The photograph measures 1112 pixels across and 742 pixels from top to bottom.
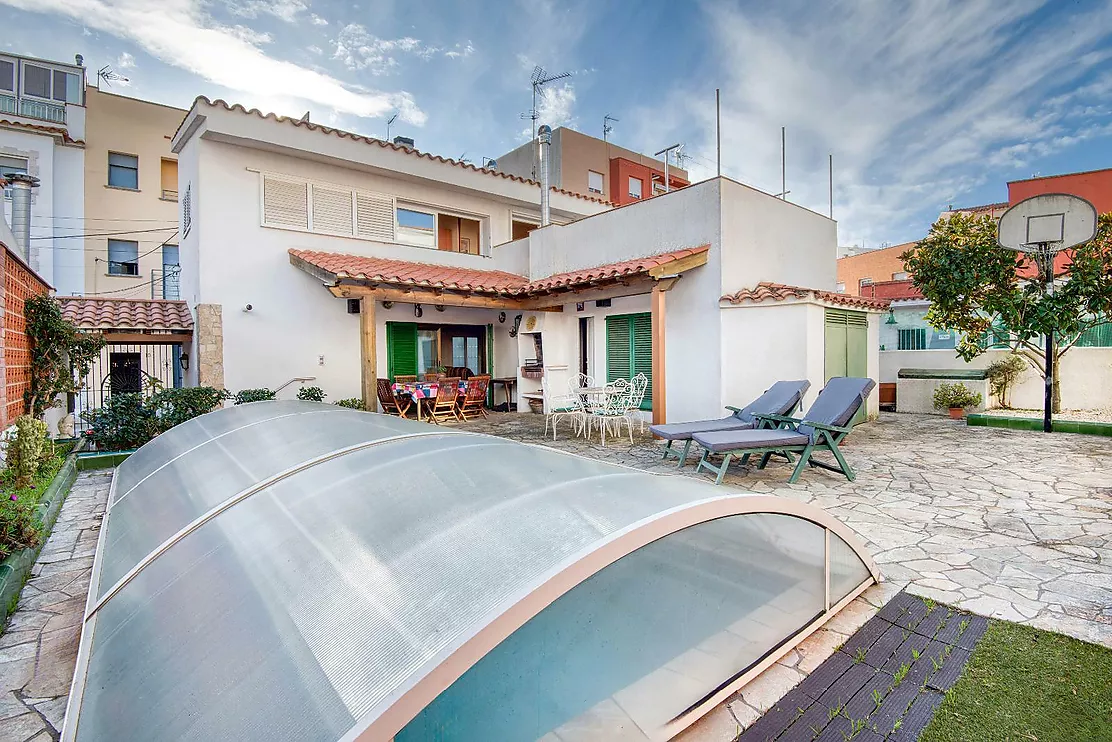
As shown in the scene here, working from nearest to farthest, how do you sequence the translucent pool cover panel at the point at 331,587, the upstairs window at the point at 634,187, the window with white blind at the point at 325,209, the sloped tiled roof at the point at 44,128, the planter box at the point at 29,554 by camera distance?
1. the translucent pool cover panel at the point at 331,587
2. the planter box at the point at 29,554
3. the window with white blind at the point at 325,209
4. the sloped tiled roof at the point at 44,128
5. the upstairs window at the point at 634,187

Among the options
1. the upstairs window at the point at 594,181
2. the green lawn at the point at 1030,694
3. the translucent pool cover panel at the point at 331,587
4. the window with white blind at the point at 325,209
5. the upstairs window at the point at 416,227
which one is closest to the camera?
the translucent pool cover panel at the point at 331,587

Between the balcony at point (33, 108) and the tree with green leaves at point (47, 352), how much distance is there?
14.0 metres

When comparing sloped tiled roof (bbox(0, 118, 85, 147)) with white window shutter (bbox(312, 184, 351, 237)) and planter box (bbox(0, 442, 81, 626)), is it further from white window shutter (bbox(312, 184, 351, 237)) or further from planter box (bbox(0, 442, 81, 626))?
planter box (bbox(0, 442, 81, 626))

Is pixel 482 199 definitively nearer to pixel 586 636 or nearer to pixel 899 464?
pixel 899 464

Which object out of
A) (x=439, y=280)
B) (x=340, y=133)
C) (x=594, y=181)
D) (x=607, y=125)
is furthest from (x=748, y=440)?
(x=594, y=181)

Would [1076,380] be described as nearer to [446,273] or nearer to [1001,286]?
[1001,286]

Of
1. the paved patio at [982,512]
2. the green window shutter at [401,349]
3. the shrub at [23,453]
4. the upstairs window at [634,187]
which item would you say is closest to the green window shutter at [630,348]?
the paved patio at [982,512]

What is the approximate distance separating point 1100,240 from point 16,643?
49.8ft

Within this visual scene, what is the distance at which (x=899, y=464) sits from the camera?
22.6ft

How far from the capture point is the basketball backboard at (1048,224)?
8.80m

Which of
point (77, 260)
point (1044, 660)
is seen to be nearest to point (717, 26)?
point (1044, 660)

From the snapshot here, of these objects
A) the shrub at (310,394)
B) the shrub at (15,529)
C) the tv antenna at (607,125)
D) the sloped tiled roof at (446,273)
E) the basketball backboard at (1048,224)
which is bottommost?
the shrub at (15,529)

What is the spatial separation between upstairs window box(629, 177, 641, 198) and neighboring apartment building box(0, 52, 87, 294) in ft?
72.5

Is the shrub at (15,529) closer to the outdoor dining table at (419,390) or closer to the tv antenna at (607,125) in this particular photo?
the outdoor dining table at (419,390)
